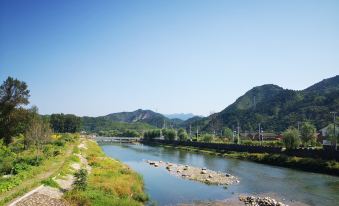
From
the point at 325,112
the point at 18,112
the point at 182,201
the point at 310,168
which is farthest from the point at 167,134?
the point at 182,201

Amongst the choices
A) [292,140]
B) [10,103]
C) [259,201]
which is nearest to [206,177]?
[259,201]

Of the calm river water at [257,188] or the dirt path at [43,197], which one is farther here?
the calm river water at [257,188]

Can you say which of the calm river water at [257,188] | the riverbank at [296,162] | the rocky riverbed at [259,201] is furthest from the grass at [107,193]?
the riverbank at [296,162]

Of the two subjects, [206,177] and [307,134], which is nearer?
[206,177]

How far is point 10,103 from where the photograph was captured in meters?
82.6

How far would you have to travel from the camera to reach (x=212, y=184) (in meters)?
49.4

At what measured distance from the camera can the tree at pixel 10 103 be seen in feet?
262

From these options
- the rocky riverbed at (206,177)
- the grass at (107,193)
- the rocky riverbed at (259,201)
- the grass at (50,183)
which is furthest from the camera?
the rocky riverbed at (206,177)

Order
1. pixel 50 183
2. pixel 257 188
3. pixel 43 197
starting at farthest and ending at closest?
pixel 257 188 < pixel 50 183 < pixel 43 197

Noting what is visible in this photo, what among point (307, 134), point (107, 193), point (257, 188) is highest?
point (307, 134)

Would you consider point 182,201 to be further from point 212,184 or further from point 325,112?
point 325,112

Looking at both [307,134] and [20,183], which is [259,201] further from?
[307,134]

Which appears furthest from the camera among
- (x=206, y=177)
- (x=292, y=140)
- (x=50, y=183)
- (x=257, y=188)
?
(x=292, y=140)

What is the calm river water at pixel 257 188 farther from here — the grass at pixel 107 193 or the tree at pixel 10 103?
the tree at pixel 10 103
